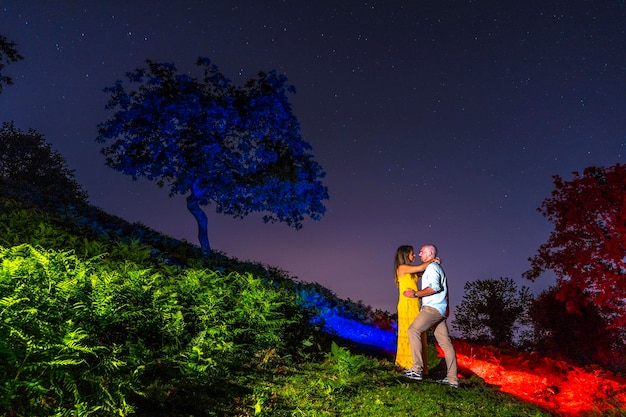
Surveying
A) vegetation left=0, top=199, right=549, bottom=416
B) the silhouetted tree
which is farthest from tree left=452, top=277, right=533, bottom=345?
vegetation left=0, top=199, right=549, bottom=416

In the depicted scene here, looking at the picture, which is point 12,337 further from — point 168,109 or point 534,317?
point 534,317

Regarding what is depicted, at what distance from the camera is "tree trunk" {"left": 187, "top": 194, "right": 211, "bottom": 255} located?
28297 mm

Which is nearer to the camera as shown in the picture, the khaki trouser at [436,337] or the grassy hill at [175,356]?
the grassy hill at [175,356]

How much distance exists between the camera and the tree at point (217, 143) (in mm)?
26719

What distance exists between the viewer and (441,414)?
272 inches

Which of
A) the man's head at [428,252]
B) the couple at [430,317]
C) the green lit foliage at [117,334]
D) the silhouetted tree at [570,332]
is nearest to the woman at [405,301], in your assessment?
the couple at [430,317]

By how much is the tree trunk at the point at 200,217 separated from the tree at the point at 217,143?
118 millimetres

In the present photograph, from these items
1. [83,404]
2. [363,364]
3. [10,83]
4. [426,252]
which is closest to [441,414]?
[363,364]

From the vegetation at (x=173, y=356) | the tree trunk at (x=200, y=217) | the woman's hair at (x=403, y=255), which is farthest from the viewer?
the tree trunk at (x=200, y=217)

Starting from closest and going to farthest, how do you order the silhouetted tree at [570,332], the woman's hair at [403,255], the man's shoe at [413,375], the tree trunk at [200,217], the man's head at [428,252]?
the man's shoe at [413,375] → the man's head at [428,252] → the woman's hair at [403,255] → the silhouetted tree at [570,332] → the tree trunk at [200,217]

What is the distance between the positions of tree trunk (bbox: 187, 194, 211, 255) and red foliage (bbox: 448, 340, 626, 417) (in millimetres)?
17126

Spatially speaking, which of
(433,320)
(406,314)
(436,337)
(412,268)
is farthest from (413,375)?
(412,268)

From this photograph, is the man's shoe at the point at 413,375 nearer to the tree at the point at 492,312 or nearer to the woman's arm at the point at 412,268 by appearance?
the woman's arm at the point at 412,268

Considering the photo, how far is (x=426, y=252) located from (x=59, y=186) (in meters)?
33.5
